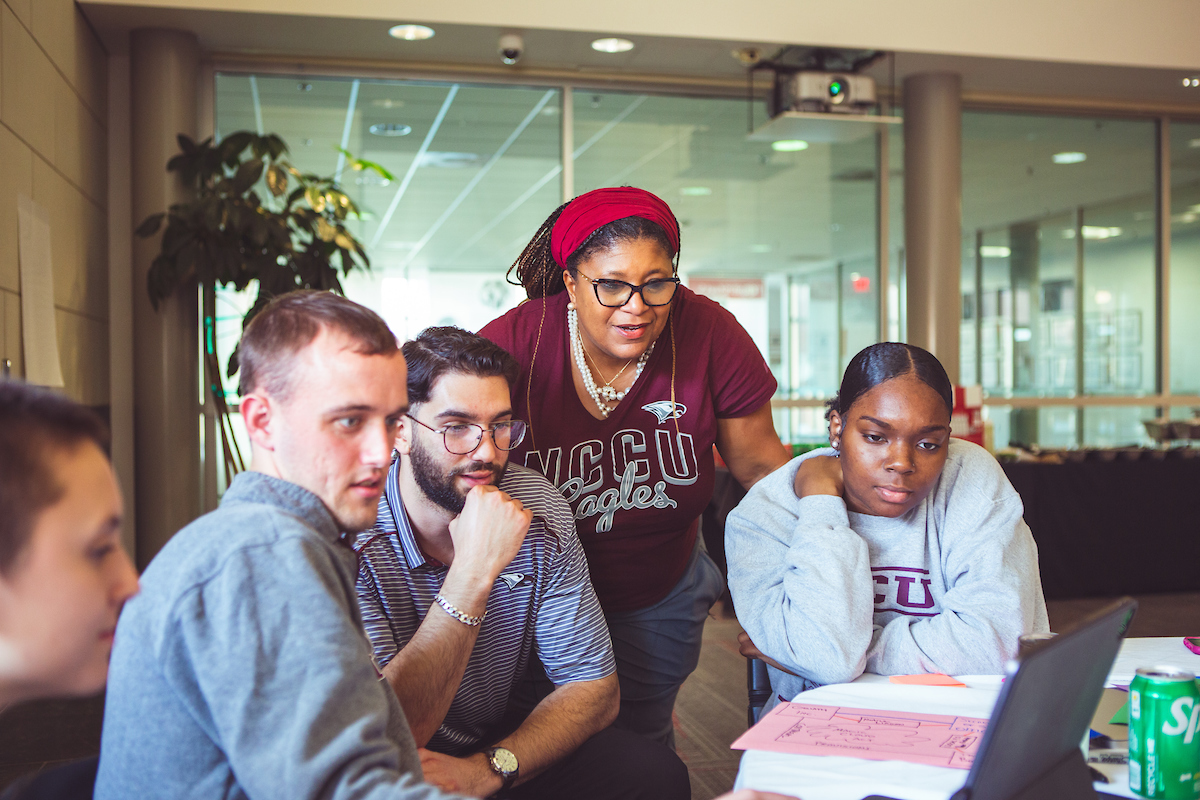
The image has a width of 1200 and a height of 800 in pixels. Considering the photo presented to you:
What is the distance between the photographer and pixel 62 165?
159 inches

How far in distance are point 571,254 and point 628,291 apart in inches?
6.7

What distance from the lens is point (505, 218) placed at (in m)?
5.67

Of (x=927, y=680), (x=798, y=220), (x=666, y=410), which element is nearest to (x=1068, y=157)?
(x=798, y=220)

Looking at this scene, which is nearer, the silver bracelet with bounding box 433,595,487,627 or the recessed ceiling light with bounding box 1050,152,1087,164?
the silver bracelet with bounding box 433,595,487,627

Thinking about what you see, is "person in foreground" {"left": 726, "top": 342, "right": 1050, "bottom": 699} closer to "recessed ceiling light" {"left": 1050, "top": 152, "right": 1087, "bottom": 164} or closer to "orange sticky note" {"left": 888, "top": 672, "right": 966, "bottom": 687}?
"orange sticky note" {"left": 888, "top": 672, "right": 966, "bottom": 687}

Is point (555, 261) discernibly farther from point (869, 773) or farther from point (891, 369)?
point (869, 773)

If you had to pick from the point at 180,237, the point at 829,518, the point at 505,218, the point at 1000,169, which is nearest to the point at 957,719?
the point at 829,518

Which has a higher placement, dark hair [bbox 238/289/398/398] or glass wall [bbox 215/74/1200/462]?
glass wall [bbox 215/74/1200/462]

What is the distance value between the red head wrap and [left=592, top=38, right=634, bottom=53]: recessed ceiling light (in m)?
3.39

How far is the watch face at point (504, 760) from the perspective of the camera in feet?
5.00

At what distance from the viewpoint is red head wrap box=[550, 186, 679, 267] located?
6.12 ft

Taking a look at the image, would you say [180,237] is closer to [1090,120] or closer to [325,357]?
[325,357]

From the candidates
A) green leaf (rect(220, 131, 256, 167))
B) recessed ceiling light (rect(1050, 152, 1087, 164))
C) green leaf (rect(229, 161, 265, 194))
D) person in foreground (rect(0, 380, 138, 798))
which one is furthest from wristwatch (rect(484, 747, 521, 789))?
recessed ceiling light (rect(1050, 152, 1087, 164))

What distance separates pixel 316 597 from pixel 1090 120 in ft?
22.3
